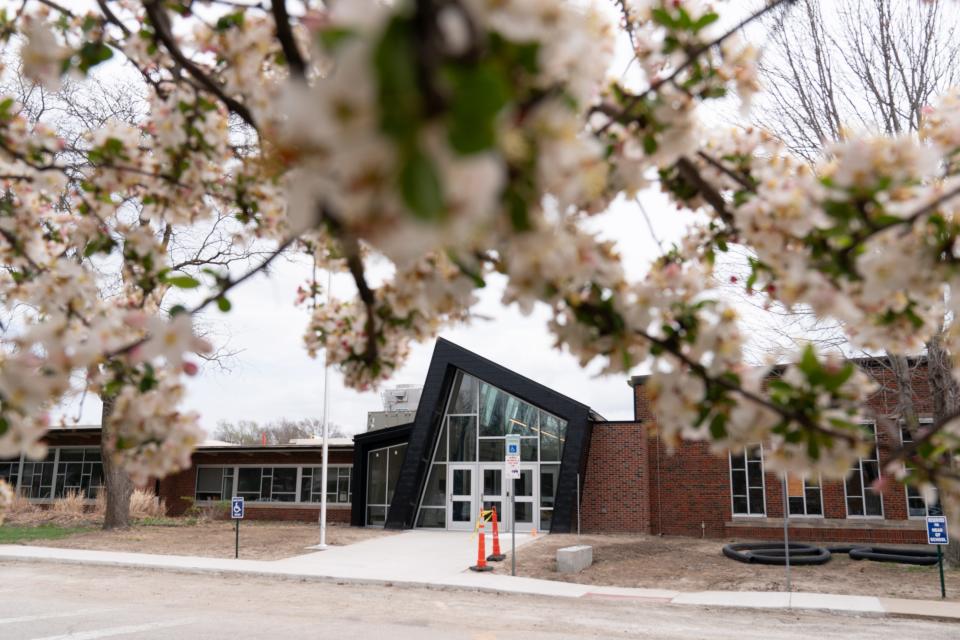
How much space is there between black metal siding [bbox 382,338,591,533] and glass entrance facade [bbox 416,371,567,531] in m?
0.43

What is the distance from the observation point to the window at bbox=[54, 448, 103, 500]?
2766 cm

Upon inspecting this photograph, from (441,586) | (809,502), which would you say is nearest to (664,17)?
(441,586)

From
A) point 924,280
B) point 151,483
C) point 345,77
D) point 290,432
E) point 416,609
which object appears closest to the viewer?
point 345,77

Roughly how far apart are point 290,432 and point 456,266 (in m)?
73.4

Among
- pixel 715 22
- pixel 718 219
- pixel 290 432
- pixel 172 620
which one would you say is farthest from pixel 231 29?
pixel 290 432

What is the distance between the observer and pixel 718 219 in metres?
2.98

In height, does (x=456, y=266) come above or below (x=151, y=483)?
above

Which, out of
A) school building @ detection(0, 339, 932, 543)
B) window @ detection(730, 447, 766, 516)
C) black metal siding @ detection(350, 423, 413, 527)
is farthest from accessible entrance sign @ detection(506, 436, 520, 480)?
black metal siding @ detection(350, 423, 413, 527)

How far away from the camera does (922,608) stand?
32.2 feet

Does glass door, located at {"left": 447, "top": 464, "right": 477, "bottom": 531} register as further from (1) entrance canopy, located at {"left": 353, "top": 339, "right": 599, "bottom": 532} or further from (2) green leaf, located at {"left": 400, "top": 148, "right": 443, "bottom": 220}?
(2) green leaf, located at {"left": 400, "top": 148, "right": 443, "bottom": 220}

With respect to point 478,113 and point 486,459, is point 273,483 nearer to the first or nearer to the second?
point 486,459

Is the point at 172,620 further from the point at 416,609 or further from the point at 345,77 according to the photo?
the point at 345,77

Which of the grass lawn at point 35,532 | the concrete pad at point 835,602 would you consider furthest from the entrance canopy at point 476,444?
the concrete pad at point 835,602

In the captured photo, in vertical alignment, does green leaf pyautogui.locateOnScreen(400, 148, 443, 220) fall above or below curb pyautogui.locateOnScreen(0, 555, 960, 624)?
above
